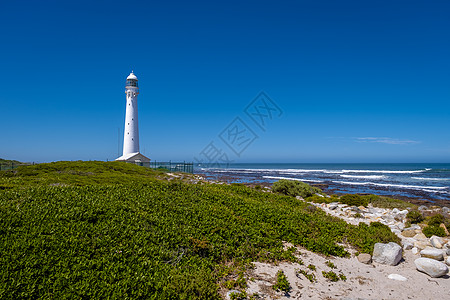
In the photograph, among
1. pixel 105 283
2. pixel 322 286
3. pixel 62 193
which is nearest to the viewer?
pixel 105 283

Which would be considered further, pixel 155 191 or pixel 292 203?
pixel 292 203

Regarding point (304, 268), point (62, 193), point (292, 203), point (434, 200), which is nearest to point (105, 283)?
point (304, 268)

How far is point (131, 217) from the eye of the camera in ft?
21.8

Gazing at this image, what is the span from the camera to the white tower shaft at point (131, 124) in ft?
114

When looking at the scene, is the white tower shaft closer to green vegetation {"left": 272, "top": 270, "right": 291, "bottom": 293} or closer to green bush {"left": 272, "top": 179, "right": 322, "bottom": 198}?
green bush {"left": 272, "top": 179, "right": 322, "bottom": 198}

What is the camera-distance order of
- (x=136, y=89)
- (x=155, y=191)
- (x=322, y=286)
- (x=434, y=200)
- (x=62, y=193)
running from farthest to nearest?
(x=136, y=89)
(x=434, y=200)
(x=155, y=191)
(x=62, y=193)
(x=322, y=286)

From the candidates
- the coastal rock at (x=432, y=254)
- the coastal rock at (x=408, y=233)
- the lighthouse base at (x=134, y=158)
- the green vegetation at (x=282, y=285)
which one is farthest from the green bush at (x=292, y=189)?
the lighthouse base at (x=134, y=158)

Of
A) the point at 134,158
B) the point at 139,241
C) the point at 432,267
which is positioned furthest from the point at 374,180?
the point at 139,241

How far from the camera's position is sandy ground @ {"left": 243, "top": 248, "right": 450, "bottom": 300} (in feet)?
17.2

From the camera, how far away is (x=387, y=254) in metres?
7.20

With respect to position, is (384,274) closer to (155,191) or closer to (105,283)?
(105,283)

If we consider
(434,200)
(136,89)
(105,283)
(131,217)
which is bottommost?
(434,200)

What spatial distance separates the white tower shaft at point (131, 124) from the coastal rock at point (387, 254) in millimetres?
31949

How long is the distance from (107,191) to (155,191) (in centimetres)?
160
